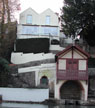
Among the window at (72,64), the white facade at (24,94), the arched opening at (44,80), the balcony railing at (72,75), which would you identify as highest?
the window at (72,64)

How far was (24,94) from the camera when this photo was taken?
35562 millimetres

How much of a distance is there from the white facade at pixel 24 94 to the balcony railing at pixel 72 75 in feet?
9.05

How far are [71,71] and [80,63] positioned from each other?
1719 millimetres

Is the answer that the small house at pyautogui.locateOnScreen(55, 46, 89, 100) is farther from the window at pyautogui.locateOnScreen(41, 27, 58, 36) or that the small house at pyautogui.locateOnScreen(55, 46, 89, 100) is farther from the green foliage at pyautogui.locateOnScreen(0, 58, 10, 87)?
the window at pyautogui.locateOnScreen(41, 27, 58, 36)

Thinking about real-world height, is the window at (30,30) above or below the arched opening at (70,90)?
above

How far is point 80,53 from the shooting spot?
124ft

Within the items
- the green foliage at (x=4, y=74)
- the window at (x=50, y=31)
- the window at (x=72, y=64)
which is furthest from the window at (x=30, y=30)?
the window at (x=72, y=64)

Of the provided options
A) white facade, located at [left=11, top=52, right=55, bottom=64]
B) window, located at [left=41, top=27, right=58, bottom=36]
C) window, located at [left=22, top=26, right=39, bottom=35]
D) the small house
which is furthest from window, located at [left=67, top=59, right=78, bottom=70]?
window, located at [left=22, top=26, right=39, bottom=35]

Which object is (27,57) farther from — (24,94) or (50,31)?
Result: (24,94)

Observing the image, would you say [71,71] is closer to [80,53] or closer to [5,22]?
[80,53]

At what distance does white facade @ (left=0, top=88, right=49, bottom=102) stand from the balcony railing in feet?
9.05

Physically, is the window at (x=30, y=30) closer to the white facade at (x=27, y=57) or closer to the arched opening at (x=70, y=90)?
the white facade at (x=27, y=57)

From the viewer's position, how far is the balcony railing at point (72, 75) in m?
36.5

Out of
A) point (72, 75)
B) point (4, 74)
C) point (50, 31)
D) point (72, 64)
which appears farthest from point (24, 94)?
point (50, 31)
